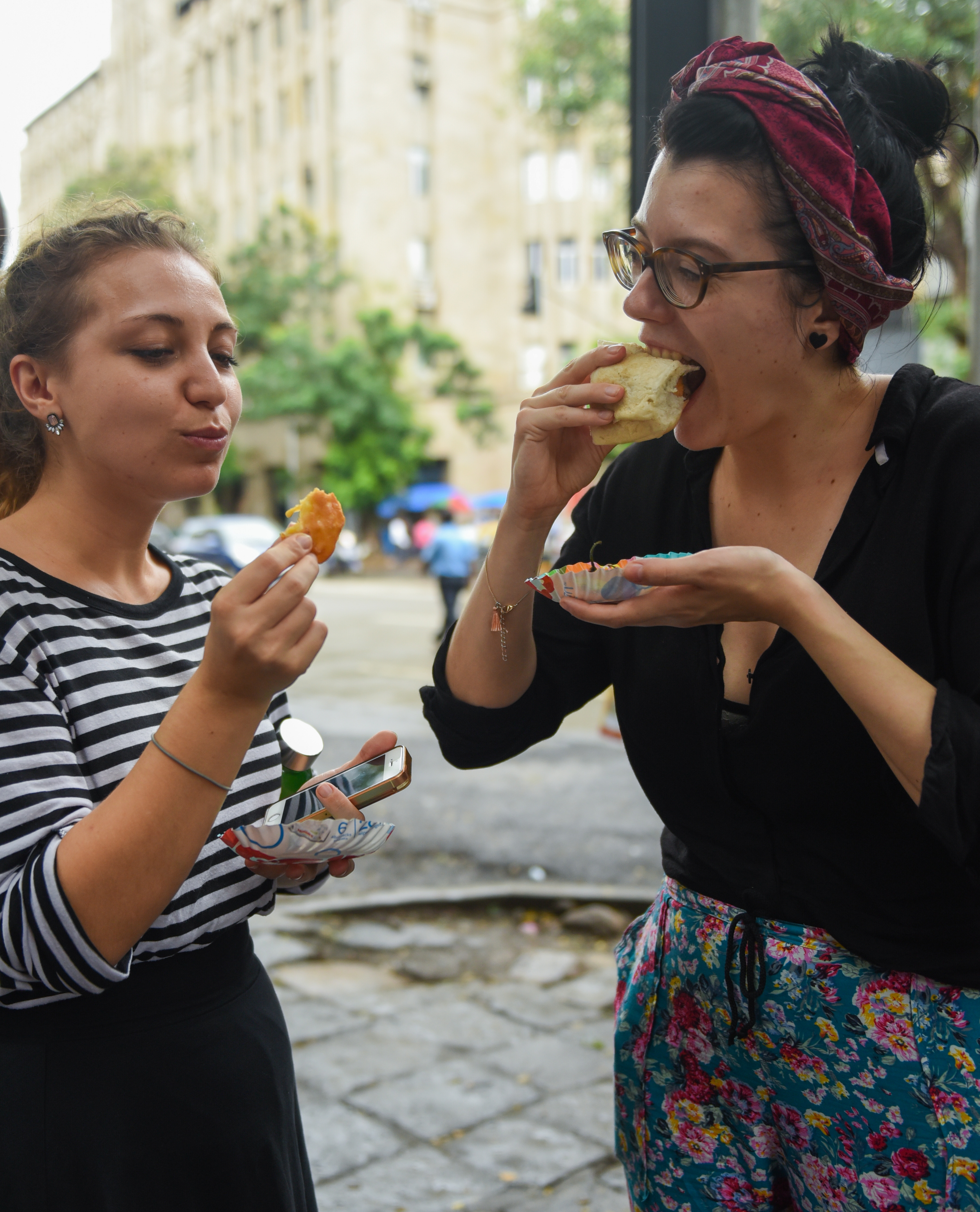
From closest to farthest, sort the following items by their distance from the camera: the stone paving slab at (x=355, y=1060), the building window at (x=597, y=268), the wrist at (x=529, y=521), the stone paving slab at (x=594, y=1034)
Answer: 1. the wrist at (x=529, y=521)
2. the stone paving slab at (x=355, y=1060)
3. the stone paving slab at (x=594, y=1034)
4. the building window at (x=597, y=268)

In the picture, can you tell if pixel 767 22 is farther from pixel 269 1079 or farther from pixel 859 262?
pixel 269 1079

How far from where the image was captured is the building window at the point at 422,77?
37438mm

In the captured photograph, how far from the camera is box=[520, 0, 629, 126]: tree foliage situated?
19188 mm

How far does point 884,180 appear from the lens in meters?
1.70

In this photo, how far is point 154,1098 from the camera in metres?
1.64

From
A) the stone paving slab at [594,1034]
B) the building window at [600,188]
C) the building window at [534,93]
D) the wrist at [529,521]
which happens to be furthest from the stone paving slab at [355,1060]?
the building window at [600,188]

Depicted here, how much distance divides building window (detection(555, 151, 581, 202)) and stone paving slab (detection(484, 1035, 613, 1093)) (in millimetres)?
38138

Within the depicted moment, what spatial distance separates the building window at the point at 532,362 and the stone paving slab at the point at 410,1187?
120ft

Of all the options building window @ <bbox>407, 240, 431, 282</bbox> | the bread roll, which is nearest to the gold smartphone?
the bread roll

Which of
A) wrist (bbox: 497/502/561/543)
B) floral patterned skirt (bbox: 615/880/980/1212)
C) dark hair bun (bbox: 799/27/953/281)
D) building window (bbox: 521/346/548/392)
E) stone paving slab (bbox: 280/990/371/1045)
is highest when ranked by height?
building window (bbox: 521/346/548/392)

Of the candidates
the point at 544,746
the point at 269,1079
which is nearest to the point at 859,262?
the point at 269,1079

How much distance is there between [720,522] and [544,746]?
24.3 feet

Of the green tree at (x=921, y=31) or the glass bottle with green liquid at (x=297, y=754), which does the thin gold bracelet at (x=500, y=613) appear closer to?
the glass bottle with green liquid at (x=297, y=754)

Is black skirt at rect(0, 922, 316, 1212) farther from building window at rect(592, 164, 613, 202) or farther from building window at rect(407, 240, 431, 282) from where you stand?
building window at rect(592, 164, 613, 202)
